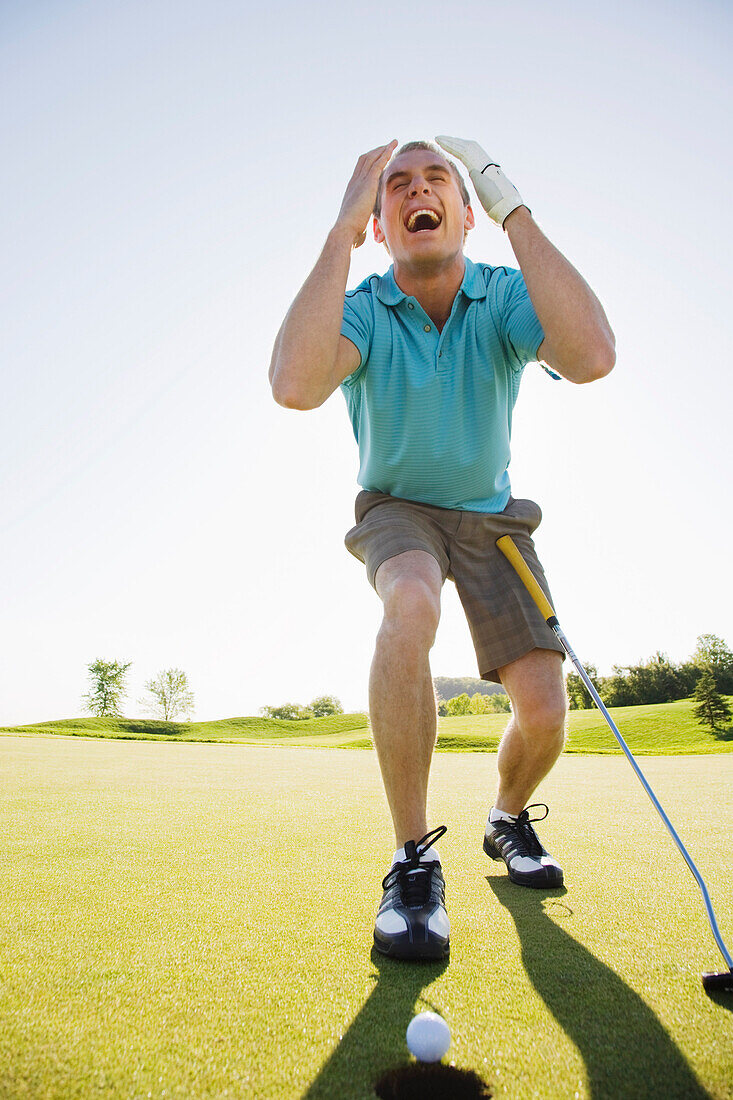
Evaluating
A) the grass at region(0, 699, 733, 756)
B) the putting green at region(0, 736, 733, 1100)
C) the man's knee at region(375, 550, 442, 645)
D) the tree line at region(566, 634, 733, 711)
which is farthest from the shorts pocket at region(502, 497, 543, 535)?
the tree line at region(566, 634, 733, 711)

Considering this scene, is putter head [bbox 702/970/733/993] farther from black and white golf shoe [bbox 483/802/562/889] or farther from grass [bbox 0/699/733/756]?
grass [bbox 0/699/733/756]

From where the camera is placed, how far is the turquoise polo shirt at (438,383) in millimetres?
2670

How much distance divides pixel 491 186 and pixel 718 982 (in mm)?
2559

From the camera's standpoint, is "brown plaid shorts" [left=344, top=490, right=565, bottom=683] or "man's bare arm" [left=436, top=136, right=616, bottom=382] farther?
"brown plaid shorts" [left=344, top=490, right=565, bottom=683]

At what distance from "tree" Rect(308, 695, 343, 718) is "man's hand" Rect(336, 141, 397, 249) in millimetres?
59485

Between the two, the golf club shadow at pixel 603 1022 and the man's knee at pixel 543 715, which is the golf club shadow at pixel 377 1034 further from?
the man's knee at pixel 543 715

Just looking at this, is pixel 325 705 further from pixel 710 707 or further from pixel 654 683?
pixel 710 707

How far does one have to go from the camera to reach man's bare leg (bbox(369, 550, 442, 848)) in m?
2.05

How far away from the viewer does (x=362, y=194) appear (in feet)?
8.63

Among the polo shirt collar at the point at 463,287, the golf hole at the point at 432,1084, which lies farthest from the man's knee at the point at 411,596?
the golf hole at the point at 432,1084

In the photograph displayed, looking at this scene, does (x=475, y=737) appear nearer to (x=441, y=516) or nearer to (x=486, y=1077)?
(x=441, y=516)

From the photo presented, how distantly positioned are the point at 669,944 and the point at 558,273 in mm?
2060

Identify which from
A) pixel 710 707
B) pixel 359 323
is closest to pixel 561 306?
pixel 359 323

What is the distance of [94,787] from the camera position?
4.82 metres
